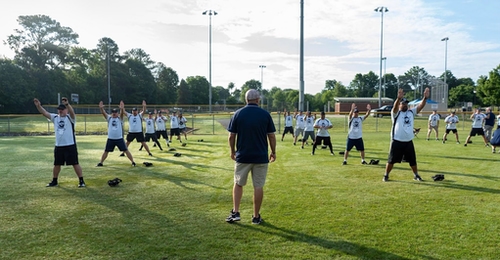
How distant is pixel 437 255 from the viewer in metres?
4.04

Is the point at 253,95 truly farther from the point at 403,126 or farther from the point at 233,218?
the point at 403,126

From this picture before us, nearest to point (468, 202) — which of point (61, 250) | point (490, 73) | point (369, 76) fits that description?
point (61, 250)

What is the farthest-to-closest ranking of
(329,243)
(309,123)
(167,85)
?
(167,85), (309,123), (329,243)

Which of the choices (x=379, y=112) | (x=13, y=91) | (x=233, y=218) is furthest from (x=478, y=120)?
(x=13, y=91)

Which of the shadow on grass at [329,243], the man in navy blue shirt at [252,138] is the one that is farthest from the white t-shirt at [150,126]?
the shadow on grass at [329,243]

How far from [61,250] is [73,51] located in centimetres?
7268

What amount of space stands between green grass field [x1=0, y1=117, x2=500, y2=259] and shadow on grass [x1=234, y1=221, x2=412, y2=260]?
1 centimetres

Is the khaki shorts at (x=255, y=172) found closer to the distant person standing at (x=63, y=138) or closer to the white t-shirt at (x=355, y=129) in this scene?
the distant person standing at (x=63, y=138)

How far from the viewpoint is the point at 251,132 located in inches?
194

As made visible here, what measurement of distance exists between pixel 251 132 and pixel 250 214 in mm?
1597

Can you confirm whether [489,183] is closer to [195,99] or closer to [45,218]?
[45,218]

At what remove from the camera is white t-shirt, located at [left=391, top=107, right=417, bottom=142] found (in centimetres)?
798

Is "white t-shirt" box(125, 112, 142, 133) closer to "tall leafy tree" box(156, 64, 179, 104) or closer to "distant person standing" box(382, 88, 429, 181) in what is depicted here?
"distant person standing" box(382, 88, 429, 181)

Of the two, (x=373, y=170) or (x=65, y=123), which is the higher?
(x=65, y=123)
